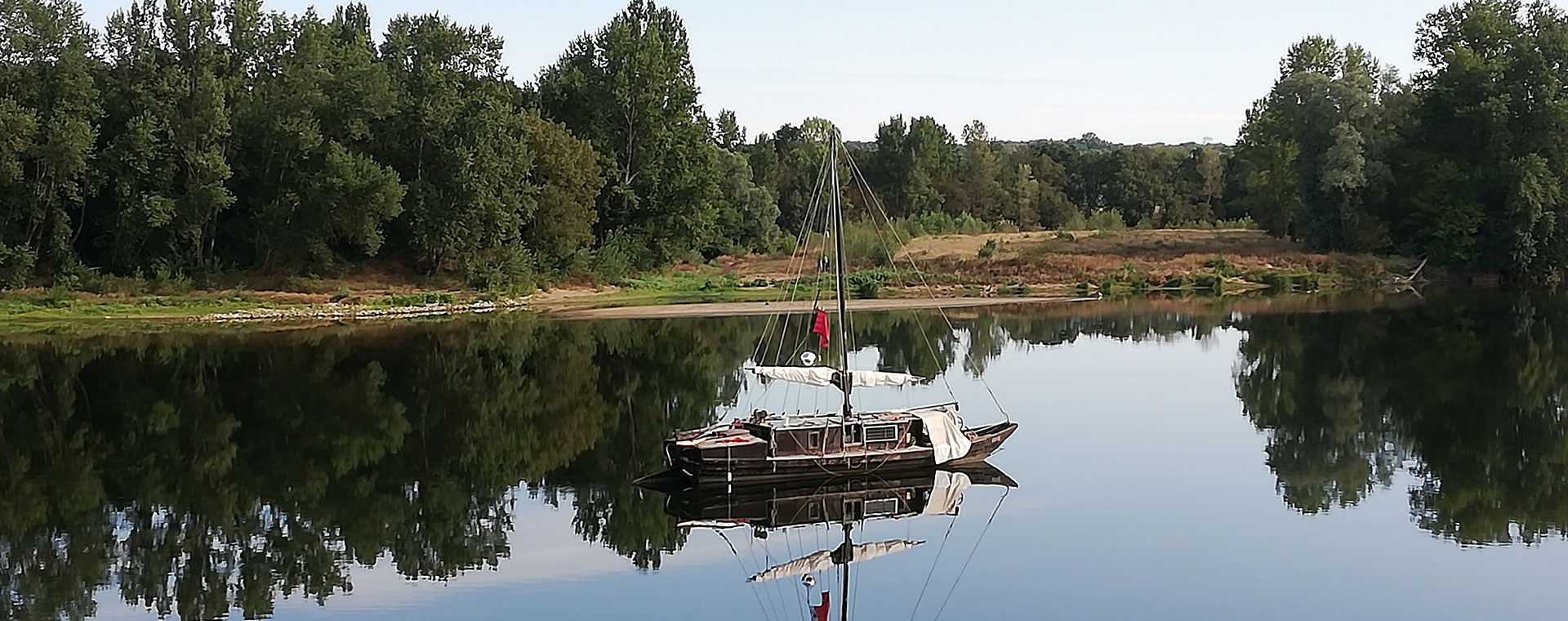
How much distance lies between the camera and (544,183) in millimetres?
81125

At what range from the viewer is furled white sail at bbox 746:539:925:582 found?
71.7 feet

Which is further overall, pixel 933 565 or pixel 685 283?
pixel 685 283

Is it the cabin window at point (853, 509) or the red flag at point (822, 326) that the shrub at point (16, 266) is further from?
the cabin window at point (853, 509)

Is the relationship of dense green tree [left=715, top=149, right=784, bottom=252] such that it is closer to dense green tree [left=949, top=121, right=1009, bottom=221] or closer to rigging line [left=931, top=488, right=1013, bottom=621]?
dense green tree [left=949, top=121, right=1009, bottom=221]

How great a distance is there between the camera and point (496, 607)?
20.2 m

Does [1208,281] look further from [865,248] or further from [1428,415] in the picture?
[1428,415]

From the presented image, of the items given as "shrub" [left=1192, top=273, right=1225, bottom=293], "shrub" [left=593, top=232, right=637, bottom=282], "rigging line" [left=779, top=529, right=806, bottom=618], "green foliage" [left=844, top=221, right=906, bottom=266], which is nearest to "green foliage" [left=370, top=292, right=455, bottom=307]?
"shrub" [left=593, top=232, right=637, bottom=282]

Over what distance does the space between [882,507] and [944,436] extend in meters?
3.04

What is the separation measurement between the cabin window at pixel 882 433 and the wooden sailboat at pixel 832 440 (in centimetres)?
2

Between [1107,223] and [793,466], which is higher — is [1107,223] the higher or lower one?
the higher one

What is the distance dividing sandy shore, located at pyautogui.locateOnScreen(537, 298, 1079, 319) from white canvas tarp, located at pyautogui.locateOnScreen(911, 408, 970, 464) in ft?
125

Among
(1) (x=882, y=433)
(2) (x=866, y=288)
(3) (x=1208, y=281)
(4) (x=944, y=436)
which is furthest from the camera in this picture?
(3) (x=1208, y=281)


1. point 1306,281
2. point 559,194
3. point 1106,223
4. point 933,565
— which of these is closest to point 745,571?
point 933,565

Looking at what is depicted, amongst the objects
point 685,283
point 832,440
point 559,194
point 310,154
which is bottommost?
point 685,283
